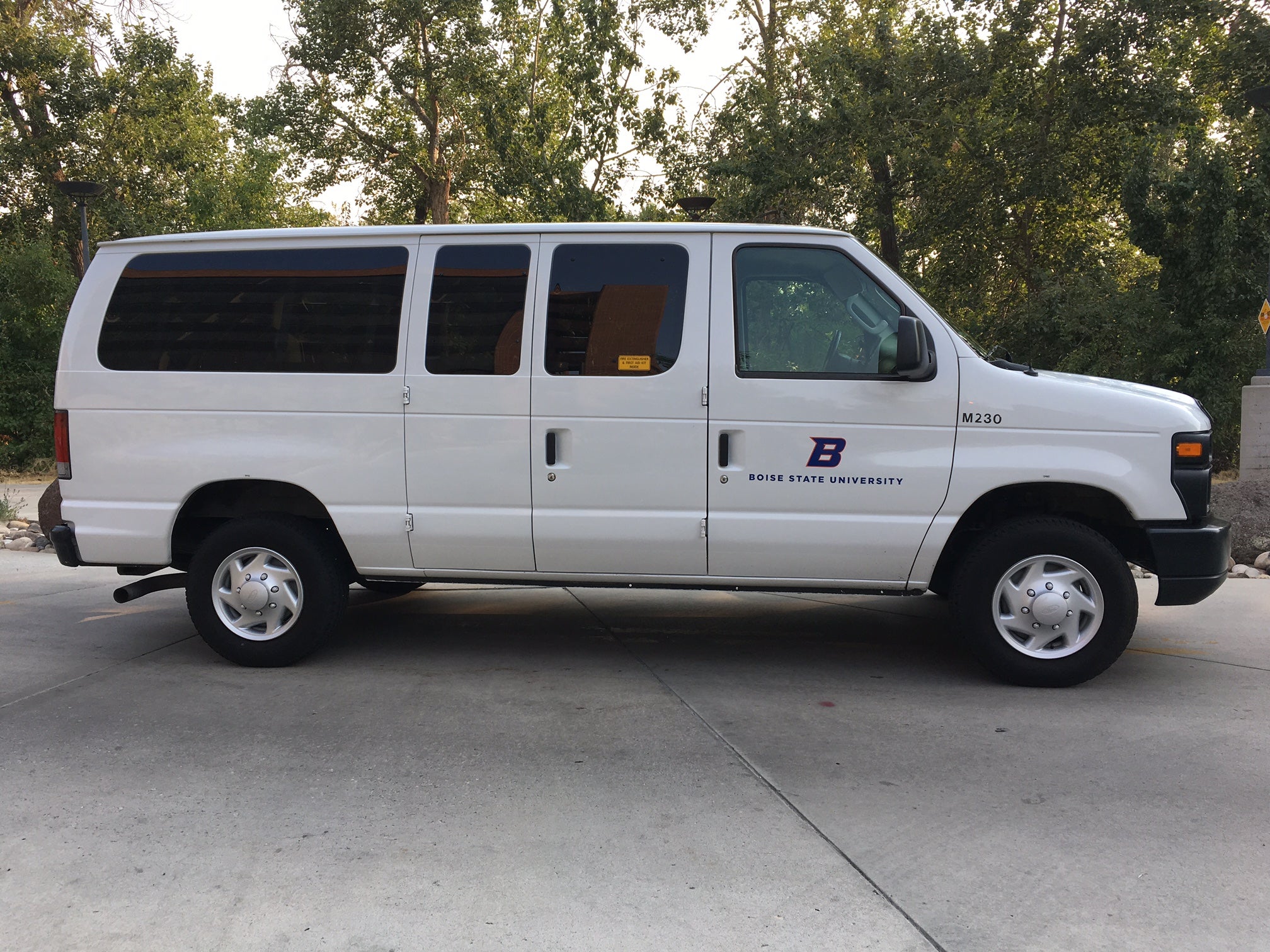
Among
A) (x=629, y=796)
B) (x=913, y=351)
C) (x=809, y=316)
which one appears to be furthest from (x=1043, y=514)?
(x=629, y=796)

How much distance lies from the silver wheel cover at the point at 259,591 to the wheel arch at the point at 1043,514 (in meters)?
3.42

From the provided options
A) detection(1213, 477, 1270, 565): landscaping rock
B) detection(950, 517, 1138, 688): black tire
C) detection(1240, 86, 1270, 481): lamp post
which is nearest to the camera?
detection(950, 517, 1138, 688): black tire

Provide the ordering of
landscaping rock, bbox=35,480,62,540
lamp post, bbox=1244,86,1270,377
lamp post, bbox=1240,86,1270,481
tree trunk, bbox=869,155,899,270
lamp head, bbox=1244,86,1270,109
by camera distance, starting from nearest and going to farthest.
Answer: landscaping rock, bbox=35,480,62,540 < lamp post, bbox=1240,86,1270,481 < lamp post, bbox=1244,86,1270,377 < lamp head, bbox=1244,86,1270,109 < tree trunk, bbox=869,155,899,270

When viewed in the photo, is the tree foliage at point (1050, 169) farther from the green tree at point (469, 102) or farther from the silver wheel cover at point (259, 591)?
the silver wheel cover at point (259, 591)

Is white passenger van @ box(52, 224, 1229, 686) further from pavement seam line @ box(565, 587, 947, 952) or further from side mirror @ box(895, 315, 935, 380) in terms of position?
pavement seam line @ box(565, 587, 947, 952)

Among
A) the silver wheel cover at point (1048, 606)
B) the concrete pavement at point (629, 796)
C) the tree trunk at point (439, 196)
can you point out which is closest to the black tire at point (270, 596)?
the concrete pavement at point (629, 796)

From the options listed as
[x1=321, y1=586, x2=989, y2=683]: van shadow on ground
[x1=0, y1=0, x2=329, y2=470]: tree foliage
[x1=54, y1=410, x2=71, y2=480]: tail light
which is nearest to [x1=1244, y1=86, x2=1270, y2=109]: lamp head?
[x1=321, y1=586, x2=989, y2=683]: van shadow on ground

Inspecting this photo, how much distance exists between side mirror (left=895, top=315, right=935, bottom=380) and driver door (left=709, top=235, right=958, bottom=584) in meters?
0.06

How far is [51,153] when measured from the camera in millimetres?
25391

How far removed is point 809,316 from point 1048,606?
1.87 m

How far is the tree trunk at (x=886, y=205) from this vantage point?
22.0m

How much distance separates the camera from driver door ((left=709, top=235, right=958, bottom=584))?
521 cm

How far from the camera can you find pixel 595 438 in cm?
538

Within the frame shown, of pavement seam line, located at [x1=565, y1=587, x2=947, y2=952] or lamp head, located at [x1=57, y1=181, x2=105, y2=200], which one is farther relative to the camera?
lamp head, located at [x1=57, y1=181, x2=105, y2=200]
